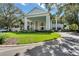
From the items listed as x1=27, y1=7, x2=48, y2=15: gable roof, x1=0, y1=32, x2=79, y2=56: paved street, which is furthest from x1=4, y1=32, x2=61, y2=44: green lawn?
x1=27, y1=7, x2=48, y2=15: gable roof

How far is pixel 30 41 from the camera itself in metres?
4.46

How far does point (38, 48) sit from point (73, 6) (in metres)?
1.11

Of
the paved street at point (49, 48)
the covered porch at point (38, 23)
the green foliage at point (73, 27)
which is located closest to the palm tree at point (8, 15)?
the covered porch at point (38, 23)

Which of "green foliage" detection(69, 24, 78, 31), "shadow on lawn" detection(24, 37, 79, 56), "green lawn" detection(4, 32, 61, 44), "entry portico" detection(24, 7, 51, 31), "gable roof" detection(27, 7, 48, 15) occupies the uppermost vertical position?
"gable roof" detection(27, 7, 48, 15)

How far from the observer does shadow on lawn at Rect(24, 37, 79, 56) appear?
4.34 m

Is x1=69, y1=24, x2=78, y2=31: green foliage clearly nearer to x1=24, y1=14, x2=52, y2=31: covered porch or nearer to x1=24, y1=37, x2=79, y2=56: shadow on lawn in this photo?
x1=24, y1=37, x2=79, y2=56: shadow on lawn

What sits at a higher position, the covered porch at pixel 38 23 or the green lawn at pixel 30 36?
the covered porch at pixel 38 23

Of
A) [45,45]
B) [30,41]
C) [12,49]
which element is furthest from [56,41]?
[12,49]

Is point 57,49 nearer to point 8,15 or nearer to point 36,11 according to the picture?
point 36,11

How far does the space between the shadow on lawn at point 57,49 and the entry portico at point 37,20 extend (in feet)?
1.21

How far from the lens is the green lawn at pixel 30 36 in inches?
175

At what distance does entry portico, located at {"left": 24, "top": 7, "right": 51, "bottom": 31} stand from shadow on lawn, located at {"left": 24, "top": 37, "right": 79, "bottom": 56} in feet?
1.21

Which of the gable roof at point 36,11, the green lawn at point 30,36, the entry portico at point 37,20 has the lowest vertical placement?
the green lawn at point 30,36

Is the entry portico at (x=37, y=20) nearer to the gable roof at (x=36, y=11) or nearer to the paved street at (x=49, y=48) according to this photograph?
the gable roof at (x=36, y=11)
